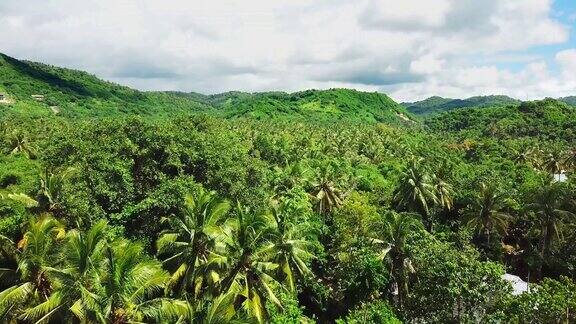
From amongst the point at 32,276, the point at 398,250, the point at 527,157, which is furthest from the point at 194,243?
the point at 527,157

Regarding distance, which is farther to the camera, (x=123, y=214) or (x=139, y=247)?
(x=123, y=214)

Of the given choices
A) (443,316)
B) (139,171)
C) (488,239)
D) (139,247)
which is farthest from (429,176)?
(139,247)

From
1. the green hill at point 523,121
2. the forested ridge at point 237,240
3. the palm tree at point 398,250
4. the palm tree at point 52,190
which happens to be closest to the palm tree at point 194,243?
the forested ridge at point 237,240

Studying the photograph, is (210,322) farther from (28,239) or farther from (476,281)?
(476,281)

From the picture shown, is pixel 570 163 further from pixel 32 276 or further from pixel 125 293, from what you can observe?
pixel 32 276

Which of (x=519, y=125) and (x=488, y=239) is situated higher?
(x=519, y=125)

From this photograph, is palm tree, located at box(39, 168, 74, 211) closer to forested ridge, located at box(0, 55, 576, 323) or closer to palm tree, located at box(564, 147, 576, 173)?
forested ridge, located at box(0, 55, 576, 323)

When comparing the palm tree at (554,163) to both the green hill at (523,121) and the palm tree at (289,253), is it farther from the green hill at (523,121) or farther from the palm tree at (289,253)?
the palm tree at (289,253)
